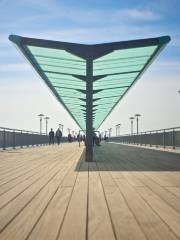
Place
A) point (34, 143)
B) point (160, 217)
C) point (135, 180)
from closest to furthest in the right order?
1. point (160, 217)
2. point (135, 180)
3. point (34, 143)

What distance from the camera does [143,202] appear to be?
4688 mm

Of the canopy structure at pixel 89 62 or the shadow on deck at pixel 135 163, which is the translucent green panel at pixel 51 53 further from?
the shadow on deck at pixel 135 163

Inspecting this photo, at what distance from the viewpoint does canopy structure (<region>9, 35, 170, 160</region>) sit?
39.4 feet

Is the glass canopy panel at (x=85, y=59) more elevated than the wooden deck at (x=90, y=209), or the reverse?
the glass canopy panel at (x=85, y=59)

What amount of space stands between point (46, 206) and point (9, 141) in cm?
1938

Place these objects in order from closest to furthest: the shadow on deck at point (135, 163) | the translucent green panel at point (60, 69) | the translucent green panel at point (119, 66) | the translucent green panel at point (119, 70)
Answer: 1. the shadow on deck at point (135, 163)
2. the translucent green panel at point (119, 66)
3. the translucent green panel at point (60, 69)
4. the translucent green panel at point (119, 70)

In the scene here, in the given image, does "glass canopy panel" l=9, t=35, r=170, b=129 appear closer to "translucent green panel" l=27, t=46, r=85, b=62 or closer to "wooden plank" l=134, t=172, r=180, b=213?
"translucent green panel" l=27, t=46, r=85, b=62

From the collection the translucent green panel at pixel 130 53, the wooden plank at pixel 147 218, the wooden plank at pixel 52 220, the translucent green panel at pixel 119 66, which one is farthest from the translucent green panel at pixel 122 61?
the wooden plank at pixel 52 220

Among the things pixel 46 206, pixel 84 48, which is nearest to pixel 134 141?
pixel 84 48

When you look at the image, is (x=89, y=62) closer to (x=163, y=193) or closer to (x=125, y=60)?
(x=125, y=60)

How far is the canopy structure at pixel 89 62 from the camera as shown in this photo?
12023 mm

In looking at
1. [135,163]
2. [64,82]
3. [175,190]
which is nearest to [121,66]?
[64,82]

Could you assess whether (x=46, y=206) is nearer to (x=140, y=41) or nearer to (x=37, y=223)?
(x=37, y=223)

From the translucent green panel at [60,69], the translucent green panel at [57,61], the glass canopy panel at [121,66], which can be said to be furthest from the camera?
the translucent green panel at [60,69]
